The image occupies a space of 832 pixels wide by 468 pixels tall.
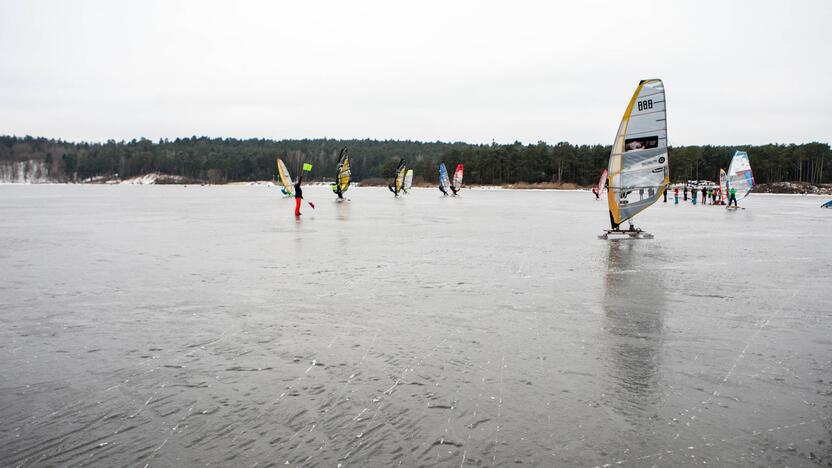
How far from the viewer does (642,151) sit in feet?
59.5

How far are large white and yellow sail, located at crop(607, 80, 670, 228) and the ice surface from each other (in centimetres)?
633

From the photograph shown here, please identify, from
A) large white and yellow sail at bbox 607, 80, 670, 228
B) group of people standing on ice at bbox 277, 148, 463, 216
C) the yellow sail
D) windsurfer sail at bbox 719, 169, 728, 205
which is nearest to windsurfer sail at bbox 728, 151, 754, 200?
windsurfer sail at bbox 719, 169, 728, 205

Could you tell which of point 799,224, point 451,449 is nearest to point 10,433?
point 451,449

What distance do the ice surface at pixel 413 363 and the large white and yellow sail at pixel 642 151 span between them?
633cm

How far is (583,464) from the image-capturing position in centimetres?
373

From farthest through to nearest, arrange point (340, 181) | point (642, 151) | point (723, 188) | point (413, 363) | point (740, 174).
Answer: point (340, 181)
point (723, 188)
point (740, 174)
point (642, 151)
point (413, 363)

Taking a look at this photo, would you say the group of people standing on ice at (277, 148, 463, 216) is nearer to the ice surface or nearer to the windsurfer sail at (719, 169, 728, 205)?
the ice surface

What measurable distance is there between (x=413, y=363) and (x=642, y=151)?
14667 mm

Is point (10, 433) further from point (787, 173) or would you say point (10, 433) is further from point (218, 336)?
point (787, 173)

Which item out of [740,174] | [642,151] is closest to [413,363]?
[642,151]

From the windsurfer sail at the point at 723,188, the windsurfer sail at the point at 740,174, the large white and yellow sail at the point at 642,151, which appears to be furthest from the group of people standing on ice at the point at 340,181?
the windsurfer sail at the point at 740,174

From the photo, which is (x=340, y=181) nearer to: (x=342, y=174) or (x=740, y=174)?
(x=342, y=174)

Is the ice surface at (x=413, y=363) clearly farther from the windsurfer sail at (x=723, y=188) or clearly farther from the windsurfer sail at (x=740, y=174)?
the windsurfer sail at (x=723, y=188)

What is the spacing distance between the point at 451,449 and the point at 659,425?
5.05ft
